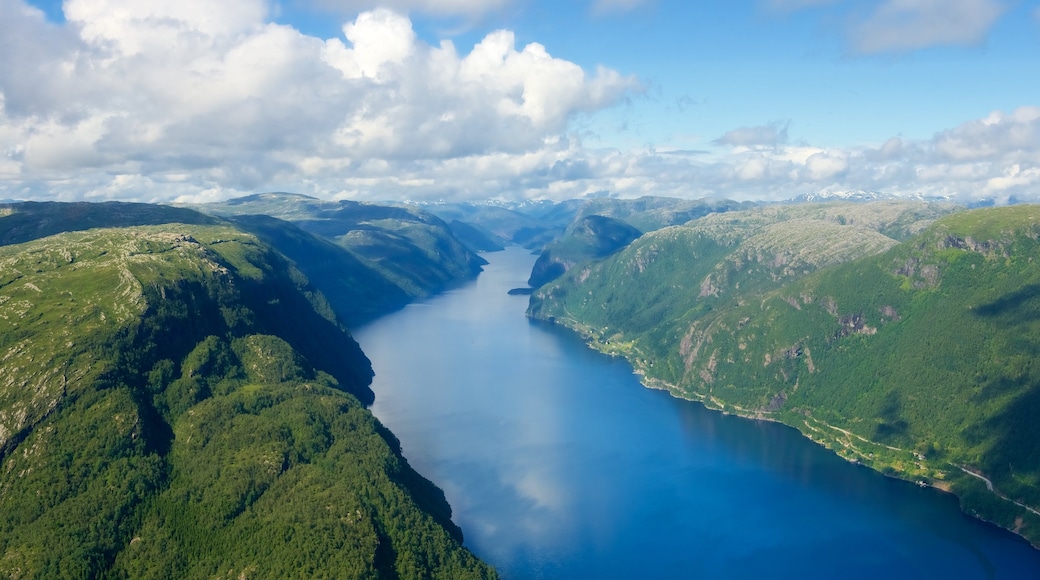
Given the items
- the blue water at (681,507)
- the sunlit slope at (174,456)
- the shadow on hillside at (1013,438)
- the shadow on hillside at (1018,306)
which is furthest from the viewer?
the shadow on hillside at (1018,306)

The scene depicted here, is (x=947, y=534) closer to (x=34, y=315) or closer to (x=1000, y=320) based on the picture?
(x=1000, y=320)

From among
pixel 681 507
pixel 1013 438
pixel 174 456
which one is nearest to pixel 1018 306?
pixel 1013 438

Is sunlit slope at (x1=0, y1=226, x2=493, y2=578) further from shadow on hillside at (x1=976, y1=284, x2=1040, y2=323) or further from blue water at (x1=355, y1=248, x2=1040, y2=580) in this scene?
shadow on hillside at (x1=976, y1=284, x2=1040, y2=323)

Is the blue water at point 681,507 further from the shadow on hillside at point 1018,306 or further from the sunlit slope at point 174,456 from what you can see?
the shadow on hillside at point 1018,306

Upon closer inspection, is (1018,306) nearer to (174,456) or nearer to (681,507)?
(681,507)

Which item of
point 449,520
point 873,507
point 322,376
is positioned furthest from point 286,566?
point 873,507

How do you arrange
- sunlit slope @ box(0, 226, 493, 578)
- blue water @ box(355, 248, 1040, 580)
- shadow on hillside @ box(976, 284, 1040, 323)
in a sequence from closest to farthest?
sunlit slope @ box(0, 226, 493, 578) < blue water @ box(355, 248, 1040, 580) < shadow on hillside @ box(976, 284, 1040, 323)

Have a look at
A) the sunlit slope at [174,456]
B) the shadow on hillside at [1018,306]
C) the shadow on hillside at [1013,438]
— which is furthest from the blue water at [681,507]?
the shadow on hillside at [1018,306]

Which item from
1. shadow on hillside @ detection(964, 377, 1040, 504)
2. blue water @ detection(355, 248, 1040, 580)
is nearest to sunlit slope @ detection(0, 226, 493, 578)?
blue water @ detection(355, 248, 1040, 580)
